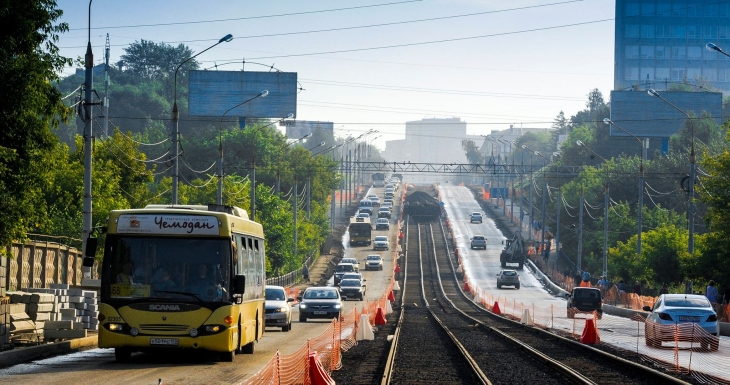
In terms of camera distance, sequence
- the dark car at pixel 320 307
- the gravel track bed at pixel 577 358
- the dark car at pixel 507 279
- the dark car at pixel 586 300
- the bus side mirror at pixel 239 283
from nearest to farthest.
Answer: the bus side mirror at pixel 239 283
the gravel track bed at pixel 577 358
the dark car at pixel 320 307
the dark car at pixel 586 300
the dark car at pixel 507 279

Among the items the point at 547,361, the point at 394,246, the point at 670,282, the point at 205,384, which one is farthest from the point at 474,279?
the point at 205,384

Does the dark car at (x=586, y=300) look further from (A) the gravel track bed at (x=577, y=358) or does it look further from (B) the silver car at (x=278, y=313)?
→ (B) the silver car at (x=278, y=313)

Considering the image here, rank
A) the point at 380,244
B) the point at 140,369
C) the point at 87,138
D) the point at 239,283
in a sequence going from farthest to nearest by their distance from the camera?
the point at 380,244, the point at 87,138, the point at 239,283, the point at 140,369

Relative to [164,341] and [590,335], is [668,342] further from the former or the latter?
[164,341]

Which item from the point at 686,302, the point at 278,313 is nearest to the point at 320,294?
the point at 278,313

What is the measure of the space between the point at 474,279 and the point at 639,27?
11470 cm

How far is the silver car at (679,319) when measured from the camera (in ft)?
103

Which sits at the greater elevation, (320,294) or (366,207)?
(366,207)

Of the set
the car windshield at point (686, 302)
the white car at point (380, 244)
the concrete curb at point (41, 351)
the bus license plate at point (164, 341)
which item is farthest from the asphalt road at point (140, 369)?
the white car at point (380, 244)

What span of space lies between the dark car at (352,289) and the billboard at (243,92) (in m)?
48.3

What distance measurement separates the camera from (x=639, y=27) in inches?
7800

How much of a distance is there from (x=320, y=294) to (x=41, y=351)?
24.2 meters

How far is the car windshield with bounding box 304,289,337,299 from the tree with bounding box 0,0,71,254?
23.3m

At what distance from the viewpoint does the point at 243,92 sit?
117312 millimetres
